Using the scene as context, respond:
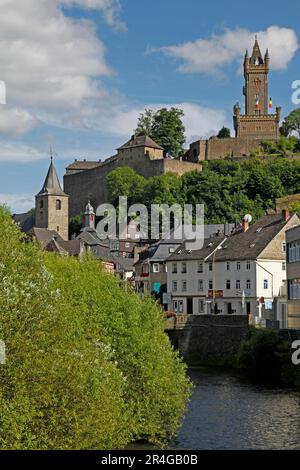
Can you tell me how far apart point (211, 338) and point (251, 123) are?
8081 centimetres


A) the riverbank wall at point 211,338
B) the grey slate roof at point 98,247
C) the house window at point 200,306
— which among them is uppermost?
the grey slate roof at point 98,247

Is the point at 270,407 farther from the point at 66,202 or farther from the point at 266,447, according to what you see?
the point at 66,202

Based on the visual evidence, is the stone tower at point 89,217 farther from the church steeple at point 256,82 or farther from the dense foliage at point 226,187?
the church steeple at point 256,82

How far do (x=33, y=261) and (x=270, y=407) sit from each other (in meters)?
17.2

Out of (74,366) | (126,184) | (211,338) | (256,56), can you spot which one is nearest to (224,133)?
(256,56)

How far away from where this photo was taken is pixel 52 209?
397 ft

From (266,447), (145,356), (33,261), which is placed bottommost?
(266,447)

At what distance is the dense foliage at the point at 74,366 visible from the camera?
1933 centimetres

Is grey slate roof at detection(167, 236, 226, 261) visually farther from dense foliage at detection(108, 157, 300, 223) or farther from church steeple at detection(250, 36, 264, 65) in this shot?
church steeple at detection(250, 36, 264, 65)

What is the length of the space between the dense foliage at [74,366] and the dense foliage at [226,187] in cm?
7700

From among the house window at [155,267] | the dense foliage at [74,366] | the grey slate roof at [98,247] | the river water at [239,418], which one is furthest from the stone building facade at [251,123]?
the dense foliage at [74,366]

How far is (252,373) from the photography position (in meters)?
48.2

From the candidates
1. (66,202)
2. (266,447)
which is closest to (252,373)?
(266,447)
